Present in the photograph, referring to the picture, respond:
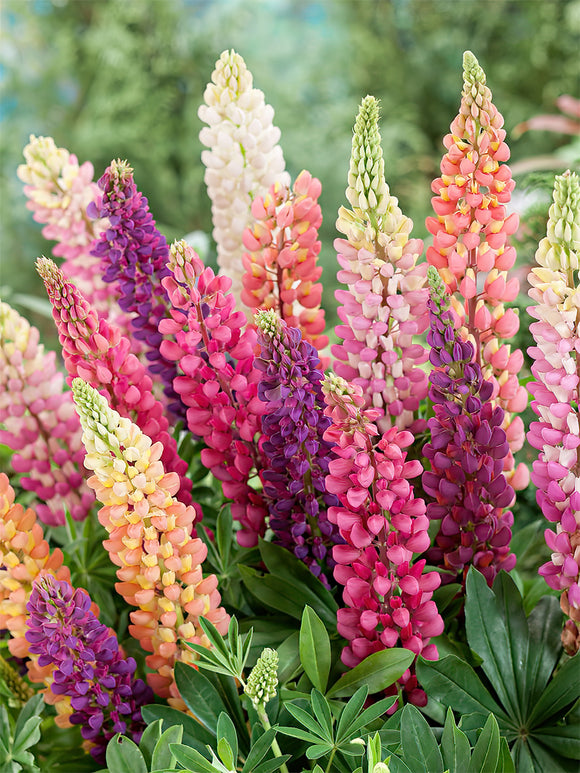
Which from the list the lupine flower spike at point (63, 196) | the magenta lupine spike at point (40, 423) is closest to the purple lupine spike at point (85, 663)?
the magenta lupine spike at point (40, 423)

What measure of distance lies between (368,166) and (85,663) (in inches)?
11.0

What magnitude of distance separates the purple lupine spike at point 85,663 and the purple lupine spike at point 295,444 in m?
0.11

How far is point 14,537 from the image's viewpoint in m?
0.38

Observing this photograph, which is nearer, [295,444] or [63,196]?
[295,444]

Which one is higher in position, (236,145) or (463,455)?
(236,145)

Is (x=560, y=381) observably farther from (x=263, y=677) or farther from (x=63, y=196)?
(x=63, y=196)

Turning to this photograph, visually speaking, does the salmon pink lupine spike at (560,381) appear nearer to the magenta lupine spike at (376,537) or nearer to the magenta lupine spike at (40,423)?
the magenta lupine spike at (376,537)

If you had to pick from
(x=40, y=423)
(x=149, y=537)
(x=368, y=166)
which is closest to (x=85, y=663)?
(x=149, y=537)

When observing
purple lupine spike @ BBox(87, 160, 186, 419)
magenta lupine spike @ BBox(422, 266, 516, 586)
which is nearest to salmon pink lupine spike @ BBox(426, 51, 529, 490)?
magenta lupine spike @ BBox(422, 266, 516, 586)

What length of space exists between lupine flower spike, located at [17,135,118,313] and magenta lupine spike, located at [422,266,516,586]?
251 mm

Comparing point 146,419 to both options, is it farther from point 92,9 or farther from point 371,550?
point 92,9

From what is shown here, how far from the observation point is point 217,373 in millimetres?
407

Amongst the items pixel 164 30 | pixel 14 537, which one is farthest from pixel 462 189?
pixel 164 30

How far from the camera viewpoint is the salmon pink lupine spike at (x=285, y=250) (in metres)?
0.42
